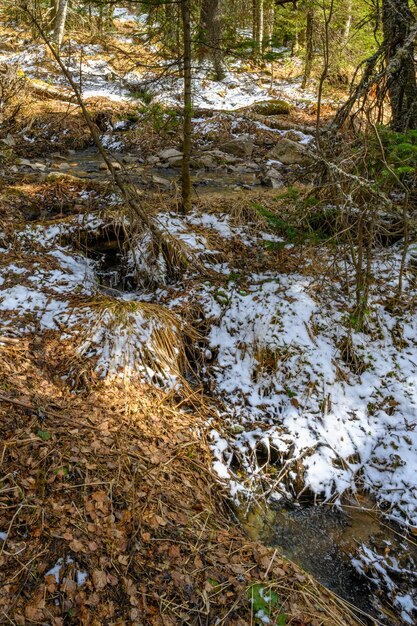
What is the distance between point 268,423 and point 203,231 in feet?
9.30

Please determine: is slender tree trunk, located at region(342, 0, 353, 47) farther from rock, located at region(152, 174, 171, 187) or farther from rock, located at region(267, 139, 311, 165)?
rock, located at region(152, 174, 171, 187)

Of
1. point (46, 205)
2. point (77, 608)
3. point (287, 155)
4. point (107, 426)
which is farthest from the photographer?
point (287, 155)

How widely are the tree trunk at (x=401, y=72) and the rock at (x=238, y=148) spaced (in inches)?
191

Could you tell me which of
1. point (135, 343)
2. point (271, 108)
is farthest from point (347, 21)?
point (135, 343)

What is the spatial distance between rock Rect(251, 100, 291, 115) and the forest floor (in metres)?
8.32

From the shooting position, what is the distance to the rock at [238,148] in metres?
10.2

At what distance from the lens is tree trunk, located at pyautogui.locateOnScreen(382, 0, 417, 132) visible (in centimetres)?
464

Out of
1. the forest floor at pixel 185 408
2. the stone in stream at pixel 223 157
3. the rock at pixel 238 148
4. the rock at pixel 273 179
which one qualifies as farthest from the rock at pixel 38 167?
the rock at pixel 238 148

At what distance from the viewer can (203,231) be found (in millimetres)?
5555

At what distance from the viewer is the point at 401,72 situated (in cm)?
530

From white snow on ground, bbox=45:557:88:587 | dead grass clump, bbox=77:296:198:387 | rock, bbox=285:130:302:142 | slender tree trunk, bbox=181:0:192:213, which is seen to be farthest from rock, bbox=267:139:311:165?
white snow on ground, bbox=45:557:88:587

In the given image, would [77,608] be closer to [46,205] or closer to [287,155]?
[46,205]

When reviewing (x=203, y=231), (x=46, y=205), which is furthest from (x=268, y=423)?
(x=46, y=205)

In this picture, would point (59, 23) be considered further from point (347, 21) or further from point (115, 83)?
point (347, 21)
